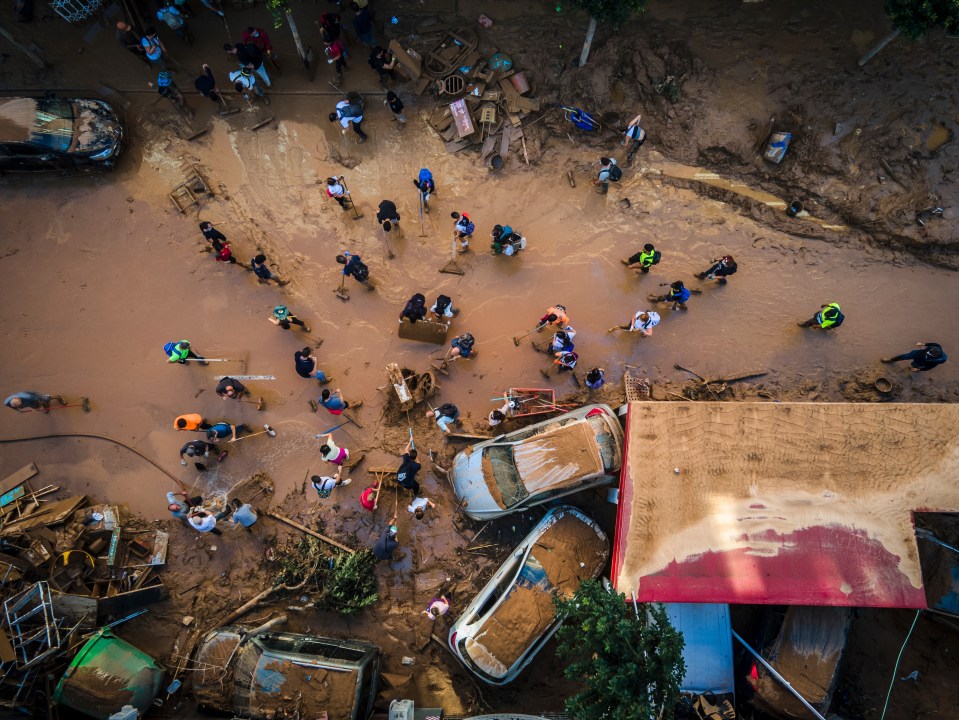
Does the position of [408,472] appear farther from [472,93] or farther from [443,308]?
[472,93]

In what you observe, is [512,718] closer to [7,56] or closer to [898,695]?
[898,695]

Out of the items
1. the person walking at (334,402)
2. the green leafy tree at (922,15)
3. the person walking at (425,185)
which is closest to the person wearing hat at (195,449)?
the person walking at (334,402)

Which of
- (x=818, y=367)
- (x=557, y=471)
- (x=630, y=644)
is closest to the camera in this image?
(x=630, y=644)

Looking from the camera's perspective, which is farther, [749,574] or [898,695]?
[898,695]

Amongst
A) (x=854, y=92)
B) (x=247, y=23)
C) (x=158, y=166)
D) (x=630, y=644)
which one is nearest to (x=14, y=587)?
(x=158, y=166)

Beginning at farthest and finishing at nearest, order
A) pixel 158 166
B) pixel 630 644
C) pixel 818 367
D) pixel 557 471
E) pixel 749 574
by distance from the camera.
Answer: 1. pixel 158 166
2. pixel 818 367
3. pixel 557 471
4. pixel 749 574
5. pixel 630 644

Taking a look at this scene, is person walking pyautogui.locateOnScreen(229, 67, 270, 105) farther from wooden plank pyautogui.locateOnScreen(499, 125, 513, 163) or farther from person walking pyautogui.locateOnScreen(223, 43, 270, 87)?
wooden plank pyautogui.locateOnScreen(499, 125, 513, 163)

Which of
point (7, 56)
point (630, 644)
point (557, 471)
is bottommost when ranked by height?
point (630, 644)

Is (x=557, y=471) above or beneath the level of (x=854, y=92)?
beneath
